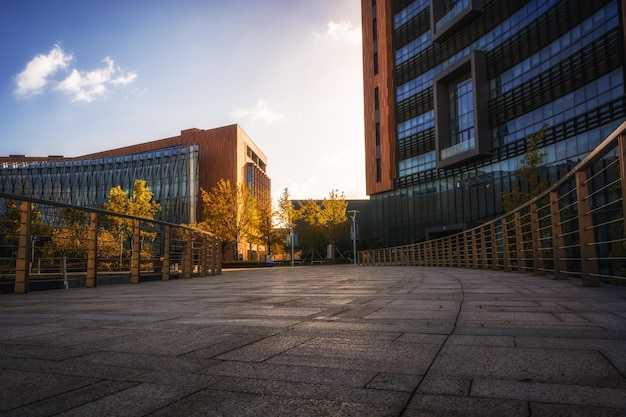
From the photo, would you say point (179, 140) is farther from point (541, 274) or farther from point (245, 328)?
point (245, 328)

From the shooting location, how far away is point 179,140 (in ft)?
241

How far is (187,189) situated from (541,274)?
6305cm

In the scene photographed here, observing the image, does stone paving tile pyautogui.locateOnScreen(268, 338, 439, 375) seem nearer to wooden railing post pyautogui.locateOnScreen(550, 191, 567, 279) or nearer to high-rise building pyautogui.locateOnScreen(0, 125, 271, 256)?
wooden railing post pyautogui.locateOnScreen(550, 191, 567, 279)

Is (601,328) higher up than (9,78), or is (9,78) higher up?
(9,78)

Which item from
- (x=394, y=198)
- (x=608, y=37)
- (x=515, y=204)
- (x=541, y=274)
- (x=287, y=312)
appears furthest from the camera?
(x=394, y=198)

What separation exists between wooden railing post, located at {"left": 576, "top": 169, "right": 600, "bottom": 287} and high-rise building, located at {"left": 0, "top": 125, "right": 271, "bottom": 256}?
62.7 metres

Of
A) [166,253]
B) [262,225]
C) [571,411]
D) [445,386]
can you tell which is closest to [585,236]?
[445,386]

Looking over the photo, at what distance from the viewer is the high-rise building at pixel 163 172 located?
68.9 metres

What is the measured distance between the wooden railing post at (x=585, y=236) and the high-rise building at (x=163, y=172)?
62.7 m

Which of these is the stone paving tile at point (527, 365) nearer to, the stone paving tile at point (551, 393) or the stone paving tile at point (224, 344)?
the stone paving tile at point (551, 393)

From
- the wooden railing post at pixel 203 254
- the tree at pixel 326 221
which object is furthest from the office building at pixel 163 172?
the wooden railing post at pixel 203 254

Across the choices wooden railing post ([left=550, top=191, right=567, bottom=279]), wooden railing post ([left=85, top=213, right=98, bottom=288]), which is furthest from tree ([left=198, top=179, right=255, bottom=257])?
wooden railing post ([left=550, top=191, right=567, bottom=279])

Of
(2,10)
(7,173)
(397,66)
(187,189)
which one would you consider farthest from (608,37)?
(7,173)

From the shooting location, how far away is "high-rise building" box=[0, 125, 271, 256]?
226 feet
